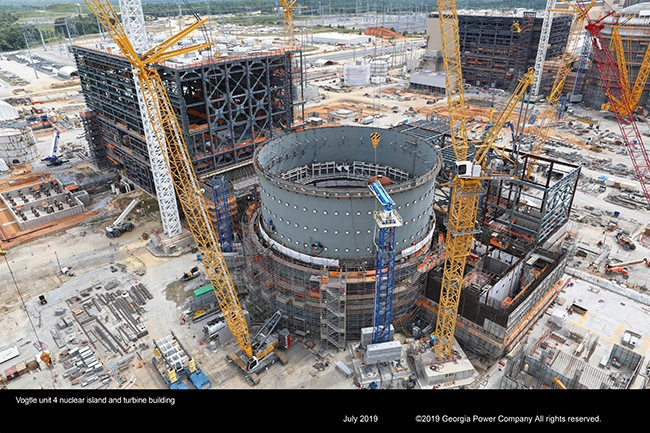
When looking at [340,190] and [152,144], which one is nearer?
[340,190]

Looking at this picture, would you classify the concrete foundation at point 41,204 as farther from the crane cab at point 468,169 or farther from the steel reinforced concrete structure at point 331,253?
the crane cab at point 468,169

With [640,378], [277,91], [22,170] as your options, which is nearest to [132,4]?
[277,91]

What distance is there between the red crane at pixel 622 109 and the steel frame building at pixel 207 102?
74.3 meters

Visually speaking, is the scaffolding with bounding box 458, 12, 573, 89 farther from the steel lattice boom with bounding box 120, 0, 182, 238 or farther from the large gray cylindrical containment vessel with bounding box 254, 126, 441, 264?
the steel lattice boom with bounding box 120, 0, 182, 238

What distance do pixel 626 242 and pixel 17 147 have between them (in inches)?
5818

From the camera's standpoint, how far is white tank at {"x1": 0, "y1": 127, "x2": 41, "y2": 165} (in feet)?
380

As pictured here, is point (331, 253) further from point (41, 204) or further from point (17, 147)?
point (17, 147)

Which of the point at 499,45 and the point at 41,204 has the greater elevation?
the point at 499,45

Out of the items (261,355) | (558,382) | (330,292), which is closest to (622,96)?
(558,382)

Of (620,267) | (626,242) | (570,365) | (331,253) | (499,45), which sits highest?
(499,45)

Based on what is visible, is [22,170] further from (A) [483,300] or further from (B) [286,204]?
(A) [483,300]

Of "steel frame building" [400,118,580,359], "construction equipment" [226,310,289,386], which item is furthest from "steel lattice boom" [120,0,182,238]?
"steel frame building" [400,118,580,359]

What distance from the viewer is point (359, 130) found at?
76.1 meters

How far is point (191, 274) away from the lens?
7081 cm
